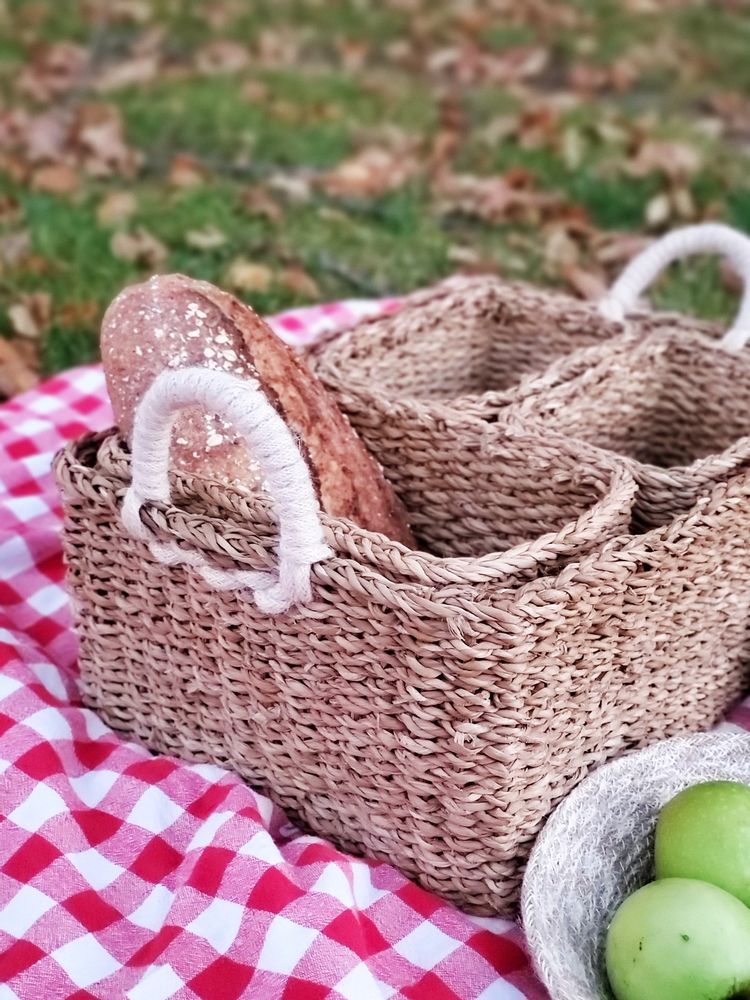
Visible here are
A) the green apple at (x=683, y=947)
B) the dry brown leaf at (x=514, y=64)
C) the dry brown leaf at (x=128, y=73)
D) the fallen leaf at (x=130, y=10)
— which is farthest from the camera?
the fallen leaf at (x=130, y=10)

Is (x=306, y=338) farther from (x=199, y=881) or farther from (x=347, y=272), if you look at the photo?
(x=199, y=881)

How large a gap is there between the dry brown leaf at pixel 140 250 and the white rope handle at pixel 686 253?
56.9 inches

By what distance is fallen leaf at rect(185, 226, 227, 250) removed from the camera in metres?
2.99

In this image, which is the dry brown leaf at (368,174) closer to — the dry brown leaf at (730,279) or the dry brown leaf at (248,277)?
the dry brown leaf at (248,277)

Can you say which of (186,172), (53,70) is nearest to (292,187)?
(186,172)

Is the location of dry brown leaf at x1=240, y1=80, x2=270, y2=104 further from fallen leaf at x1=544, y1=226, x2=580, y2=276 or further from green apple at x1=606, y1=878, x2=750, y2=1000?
green apple at x1=606, y1=878, x2=750, y2=1000

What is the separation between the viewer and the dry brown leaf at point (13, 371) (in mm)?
2303

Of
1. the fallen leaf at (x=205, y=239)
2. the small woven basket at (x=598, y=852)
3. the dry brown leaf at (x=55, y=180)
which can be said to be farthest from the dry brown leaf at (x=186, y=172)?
the small woven basket at (x=598, y=852)

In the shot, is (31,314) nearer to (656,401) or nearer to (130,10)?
(656,401)

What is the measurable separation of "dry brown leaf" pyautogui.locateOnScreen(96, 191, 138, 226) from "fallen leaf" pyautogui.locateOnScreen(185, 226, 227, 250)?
0.21 m

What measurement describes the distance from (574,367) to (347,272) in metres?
1.41

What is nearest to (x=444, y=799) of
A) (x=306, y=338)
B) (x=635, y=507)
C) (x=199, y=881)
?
(x=199, y=881)

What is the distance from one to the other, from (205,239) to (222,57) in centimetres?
192

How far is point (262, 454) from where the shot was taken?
1080mm
